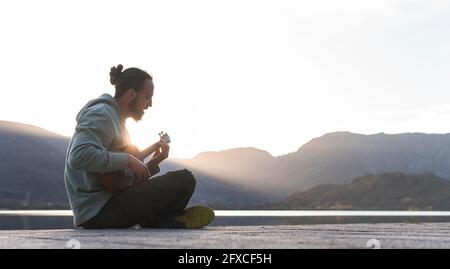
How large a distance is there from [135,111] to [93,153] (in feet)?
3.16

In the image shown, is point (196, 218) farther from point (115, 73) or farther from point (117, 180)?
point (115, 73)

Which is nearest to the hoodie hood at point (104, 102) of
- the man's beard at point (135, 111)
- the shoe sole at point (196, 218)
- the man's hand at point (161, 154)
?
the man's beard at point (135, 111)

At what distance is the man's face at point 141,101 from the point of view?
689cm

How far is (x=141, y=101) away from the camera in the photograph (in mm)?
6918

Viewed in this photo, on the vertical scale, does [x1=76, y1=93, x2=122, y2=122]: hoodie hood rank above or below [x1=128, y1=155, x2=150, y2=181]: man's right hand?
above

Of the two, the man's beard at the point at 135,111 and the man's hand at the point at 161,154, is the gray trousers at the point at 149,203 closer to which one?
the man's hand at the point at 161,154

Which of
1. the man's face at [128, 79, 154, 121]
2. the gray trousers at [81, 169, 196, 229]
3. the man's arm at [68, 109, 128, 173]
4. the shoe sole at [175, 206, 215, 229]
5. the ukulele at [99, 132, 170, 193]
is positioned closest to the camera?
the man's arm at [68, 109, 128, 173]

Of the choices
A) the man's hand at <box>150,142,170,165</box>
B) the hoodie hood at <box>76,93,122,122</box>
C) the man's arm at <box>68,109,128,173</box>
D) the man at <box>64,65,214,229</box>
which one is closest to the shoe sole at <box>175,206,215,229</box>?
the man at <box>64,65,214,229</box>

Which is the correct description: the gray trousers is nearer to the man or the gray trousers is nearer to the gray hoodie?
the man

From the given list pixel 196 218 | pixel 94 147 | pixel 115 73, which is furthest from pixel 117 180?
pixel 115 73

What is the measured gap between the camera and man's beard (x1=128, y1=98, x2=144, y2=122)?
22.7 ft

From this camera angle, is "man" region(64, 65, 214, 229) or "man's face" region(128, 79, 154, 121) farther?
"man's face" region(128, 79, 154, 121)
